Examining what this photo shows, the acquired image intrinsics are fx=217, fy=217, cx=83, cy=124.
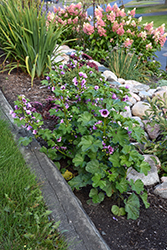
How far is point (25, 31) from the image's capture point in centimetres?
337

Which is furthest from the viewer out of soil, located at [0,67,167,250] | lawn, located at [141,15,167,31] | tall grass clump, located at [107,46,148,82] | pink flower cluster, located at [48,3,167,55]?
lawn, located at [141,15,167,31]

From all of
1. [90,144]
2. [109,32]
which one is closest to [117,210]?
[90,144]

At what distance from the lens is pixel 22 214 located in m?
1.34

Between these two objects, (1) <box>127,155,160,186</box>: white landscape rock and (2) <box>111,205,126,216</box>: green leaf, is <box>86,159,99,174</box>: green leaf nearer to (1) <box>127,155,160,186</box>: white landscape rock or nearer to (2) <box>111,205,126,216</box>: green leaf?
(2) <box>111,205,126,216</box>: green leaf

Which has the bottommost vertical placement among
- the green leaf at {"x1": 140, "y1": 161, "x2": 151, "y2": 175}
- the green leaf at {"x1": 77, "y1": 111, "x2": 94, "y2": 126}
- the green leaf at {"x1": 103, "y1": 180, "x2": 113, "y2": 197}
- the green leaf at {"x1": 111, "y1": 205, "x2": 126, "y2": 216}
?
the green leaf at {"x1": 111, "y1": 205, "x2": 126, "y2": 216}

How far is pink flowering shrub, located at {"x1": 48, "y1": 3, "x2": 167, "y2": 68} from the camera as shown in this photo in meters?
5.46

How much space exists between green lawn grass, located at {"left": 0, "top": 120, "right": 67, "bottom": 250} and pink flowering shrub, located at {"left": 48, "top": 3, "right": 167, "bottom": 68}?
452 centimetres

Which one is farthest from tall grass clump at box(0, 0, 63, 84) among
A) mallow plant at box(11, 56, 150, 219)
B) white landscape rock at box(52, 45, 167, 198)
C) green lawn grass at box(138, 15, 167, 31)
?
green lawn grass at box(138, 15, 167, 31)

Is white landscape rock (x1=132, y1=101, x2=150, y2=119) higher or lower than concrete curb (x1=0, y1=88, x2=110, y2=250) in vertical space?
lower

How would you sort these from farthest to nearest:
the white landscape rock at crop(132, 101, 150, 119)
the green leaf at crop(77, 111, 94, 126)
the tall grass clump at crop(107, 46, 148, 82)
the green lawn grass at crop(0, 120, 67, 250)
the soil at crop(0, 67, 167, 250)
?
the tall grass clump at crop(107, 46, 148, 82) < the white landscape rock at crop(132, 101, 150, 119) < the green leaf at crop(77, 111, 94, 126) < the soil at crop(0, 67, 167, 250) < the green lawn grass at crop(0, 120, 67, 250)

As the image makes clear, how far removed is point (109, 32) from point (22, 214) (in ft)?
17.5

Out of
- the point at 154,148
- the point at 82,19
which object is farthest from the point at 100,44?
the point at 154,148

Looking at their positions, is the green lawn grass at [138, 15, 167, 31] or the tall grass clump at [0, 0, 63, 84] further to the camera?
the green lawn grass at [138, 15, 167, 31]

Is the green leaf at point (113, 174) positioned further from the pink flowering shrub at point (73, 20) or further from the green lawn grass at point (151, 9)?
the green lawn grass at point (151, 9)
